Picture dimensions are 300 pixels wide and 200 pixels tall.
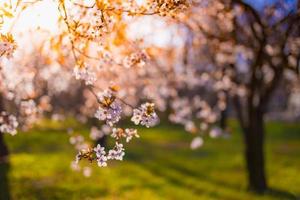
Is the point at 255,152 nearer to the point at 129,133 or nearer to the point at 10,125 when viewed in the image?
the point at 10,125

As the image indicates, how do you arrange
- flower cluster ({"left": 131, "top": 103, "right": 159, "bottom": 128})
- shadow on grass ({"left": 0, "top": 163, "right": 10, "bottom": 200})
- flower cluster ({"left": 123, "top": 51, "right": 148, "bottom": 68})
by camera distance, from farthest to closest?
shadow on grass ({"left": 0, "top": 163, "right": 10, "bottom": 200}) < flower cluster ({"left": 123, "top": 51, "right": 148, "bottom": 68}) < flower cluster ({"left": 131, "top": 103, "right": 159, "bottom": 128})

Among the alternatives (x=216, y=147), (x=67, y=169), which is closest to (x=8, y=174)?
(x=67, y=169)

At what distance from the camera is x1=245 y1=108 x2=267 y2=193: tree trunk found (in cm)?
2019

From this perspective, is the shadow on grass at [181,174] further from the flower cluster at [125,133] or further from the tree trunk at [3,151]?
the flower cluster at [125,133]

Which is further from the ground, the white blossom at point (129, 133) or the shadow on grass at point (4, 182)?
the white blossom at point (129, 133)

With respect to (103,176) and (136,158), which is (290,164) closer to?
(136,158)

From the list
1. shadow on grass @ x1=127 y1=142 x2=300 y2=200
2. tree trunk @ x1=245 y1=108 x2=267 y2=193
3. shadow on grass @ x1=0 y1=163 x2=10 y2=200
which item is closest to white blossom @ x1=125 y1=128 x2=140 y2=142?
shadow on grass @ x1=0 y1=163 x2=10 y2=200

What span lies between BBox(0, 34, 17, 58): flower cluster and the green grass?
9.32 meters

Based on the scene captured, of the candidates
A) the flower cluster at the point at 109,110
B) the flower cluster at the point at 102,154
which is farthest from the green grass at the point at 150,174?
the flower cluster at the point at 109,110

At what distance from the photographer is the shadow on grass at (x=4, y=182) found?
1627cm

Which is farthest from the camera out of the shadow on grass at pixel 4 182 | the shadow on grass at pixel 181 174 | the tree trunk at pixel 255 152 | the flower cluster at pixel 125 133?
the tree trunk at pixel 255 152

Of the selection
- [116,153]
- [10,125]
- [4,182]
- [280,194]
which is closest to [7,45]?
[116,153]

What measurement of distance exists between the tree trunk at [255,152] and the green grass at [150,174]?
0.54 meters

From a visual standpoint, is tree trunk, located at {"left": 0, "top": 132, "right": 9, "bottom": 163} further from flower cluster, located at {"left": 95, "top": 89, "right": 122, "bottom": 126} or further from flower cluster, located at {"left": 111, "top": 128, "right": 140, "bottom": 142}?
flower cluster, located at {"left": 95, "top": 89, "right": 122, "bottom": 126}
